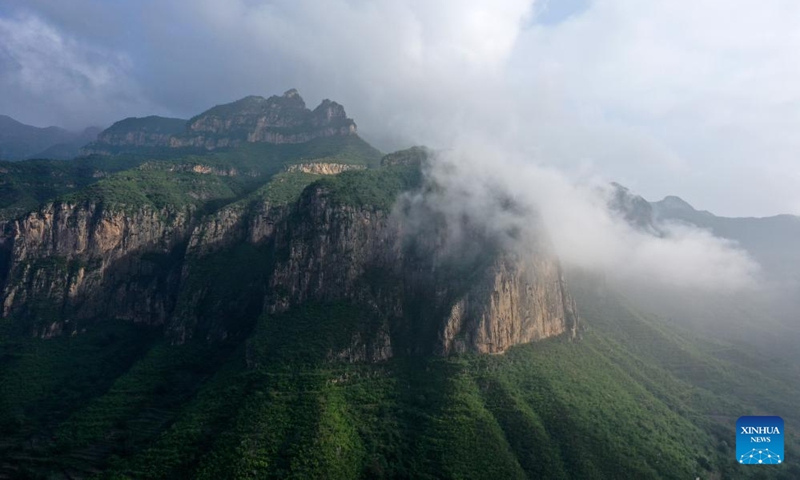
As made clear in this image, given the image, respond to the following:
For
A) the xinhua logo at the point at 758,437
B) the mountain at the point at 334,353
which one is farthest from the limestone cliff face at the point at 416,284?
the xinhua logo at the point at 758,437

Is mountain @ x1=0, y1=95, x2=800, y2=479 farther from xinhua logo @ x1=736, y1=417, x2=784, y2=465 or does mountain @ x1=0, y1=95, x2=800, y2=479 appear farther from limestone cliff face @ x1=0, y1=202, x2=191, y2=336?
xinhua logo @ x1=736, y1=417, x2=784, y2=465

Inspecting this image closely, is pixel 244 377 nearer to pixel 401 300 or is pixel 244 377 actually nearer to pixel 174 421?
pixel 174 421

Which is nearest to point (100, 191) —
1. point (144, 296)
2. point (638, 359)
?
point (144, 296)

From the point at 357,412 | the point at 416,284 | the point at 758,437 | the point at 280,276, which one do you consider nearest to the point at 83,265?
the point at 280,276

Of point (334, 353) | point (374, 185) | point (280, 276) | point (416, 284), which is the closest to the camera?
point (334, 353)

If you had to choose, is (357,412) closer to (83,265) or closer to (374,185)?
(374,185)

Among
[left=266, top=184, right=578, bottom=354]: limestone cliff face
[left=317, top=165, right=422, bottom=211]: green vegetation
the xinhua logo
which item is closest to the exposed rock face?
[left=266, top=184, right=578, bottom=354]: limestone cliff face
